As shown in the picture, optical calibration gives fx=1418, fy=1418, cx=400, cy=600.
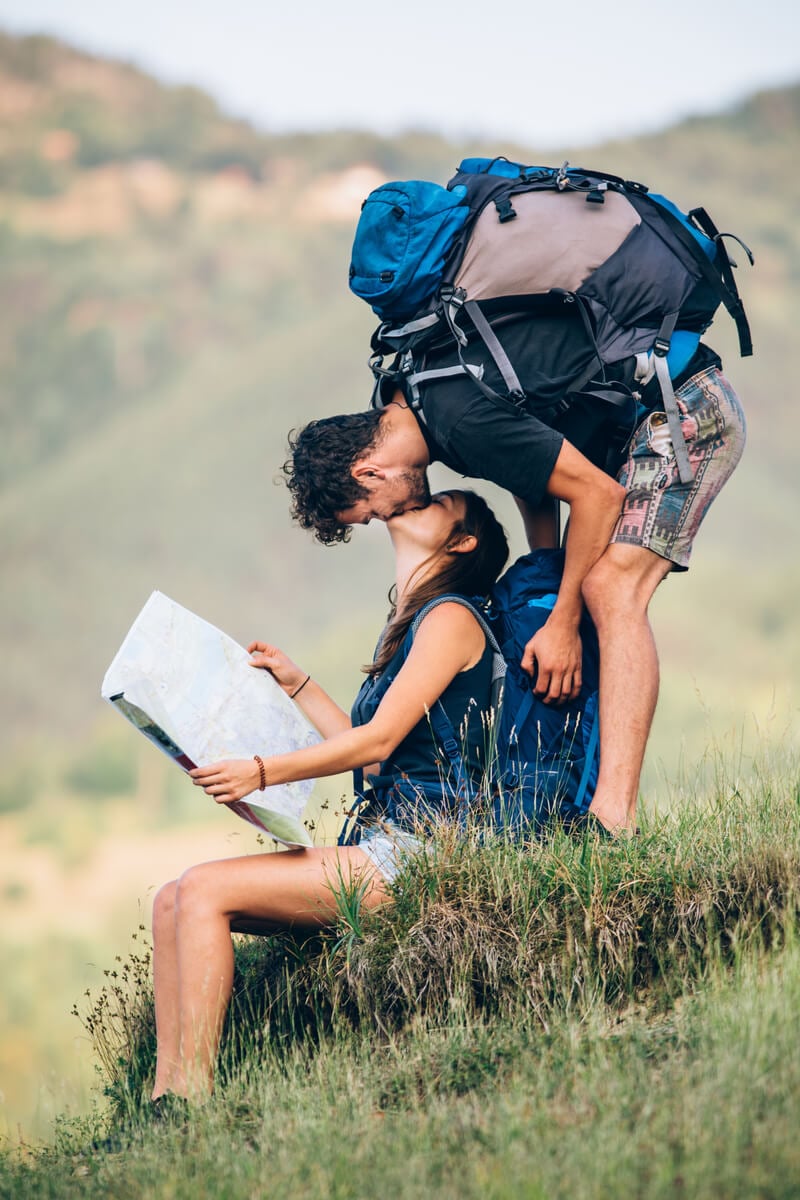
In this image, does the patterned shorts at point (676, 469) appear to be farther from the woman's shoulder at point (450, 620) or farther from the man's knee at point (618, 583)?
the woman's shoulder at point (450, 620)

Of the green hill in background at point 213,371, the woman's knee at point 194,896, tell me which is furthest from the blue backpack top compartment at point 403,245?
the green hill in background at point 213,371

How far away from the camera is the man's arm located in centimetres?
481

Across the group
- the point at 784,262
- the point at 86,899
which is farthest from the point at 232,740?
the point at 784,262

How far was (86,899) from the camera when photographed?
63344mm

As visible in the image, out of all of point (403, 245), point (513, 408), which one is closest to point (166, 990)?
point (513, 408)

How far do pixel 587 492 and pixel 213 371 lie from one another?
111572 millimetres

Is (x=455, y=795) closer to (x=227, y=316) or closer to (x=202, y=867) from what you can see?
(x=202, y=867)

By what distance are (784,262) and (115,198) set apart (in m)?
57.8

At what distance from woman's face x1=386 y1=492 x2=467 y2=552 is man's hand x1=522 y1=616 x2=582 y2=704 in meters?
0.48

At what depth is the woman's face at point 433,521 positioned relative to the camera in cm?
501

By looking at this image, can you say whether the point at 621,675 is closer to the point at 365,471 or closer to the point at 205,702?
the point at 365,471

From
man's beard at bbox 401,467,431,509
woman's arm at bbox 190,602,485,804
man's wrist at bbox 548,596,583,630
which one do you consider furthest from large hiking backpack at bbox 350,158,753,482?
woman's arm at bbox 190,602,485,804

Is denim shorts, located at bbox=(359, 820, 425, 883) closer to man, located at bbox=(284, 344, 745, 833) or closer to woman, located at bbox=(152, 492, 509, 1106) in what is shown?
woman, located at bbox=(152, 492, 509, 1106)

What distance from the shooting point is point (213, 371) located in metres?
114
